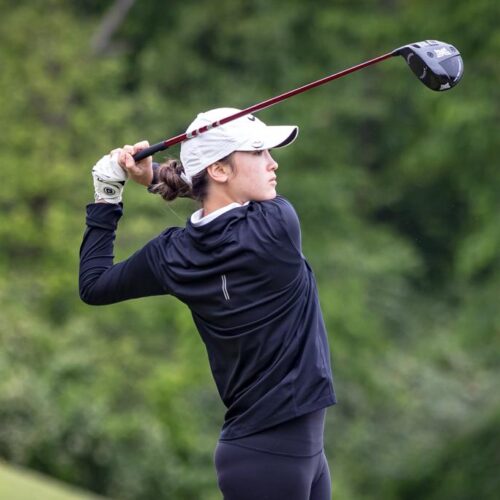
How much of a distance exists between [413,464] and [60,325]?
5152 mm

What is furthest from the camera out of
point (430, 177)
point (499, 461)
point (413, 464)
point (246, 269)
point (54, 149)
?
point (430, 177)

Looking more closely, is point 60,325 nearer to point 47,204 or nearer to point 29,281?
point 29,281

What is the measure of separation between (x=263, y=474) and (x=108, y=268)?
0.76 m

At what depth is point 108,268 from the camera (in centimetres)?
375

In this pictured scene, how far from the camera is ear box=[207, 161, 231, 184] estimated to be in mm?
3535

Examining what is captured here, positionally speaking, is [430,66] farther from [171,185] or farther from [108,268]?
[108,268]

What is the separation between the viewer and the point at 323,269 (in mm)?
18328

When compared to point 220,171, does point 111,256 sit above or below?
below

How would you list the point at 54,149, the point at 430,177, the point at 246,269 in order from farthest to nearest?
the point at 430,177 < the point at 54,149 < the point at 246,269

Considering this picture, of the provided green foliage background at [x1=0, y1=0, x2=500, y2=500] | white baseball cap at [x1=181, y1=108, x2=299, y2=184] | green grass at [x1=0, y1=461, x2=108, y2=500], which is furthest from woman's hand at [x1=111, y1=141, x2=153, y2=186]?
green foliage background at [x1=0, y1=0, x2=500, y2=500]

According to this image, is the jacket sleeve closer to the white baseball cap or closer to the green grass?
the white baseball cap

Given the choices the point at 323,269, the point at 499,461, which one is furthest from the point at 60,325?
the point at 499,461

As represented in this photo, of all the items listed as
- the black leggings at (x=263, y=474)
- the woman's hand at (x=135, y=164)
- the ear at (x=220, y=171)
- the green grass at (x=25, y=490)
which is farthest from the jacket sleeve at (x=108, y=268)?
the green grass at (x=25, y=490)

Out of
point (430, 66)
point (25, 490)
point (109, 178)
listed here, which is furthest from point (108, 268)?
point (25, 490)
